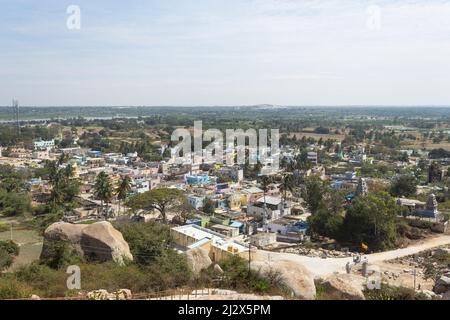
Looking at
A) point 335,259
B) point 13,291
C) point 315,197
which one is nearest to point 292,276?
point 13,291

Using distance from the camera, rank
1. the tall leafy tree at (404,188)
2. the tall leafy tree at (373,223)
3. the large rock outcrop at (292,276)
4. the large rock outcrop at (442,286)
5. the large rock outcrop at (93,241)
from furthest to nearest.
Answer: the tall leafy tree at (404,188) < the tall leafy tree at (373,223) < the large rock outcrop at (442,286) < the large rock outcrop at (93,241) < the large rock outcrop at (292,276)

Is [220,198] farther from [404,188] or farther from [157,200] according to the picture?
[404,188]

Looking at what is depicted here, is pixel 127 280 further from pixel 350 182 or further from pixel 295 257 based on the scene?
pixel 350 182

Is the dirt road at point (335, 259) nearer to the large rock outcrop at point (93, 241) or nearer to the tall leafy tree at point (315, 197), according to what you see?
the tall leafy tree at point (315, 197)

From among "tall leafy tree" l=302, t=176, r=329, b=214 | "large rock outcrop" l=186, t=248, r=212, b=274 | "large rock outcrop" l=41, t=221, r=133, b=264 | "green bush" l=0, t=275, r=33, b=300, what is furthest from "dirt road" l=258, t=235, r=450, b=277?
"green bush" l=0, t=275, r=33, b=300

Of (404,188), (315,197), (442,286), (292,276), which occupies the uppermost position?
(292,276)

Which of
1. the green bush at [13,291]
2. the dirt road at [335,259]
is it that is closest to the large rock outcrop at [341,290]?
the dirt road at [335,259]
